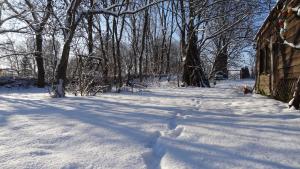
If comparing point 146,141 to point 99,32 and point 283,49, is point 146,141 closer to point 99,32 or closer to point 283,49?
point 283,49

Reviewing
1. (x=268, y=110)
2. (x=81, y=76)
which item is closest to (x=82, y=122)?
(x=268, y=110)

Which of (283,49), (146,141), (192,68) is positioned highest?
(283,49)

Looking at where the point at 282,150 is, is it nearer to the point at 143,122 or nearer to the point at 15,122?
the point at 143,122

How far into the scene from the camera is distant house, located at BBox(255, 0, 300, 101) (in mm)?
7465

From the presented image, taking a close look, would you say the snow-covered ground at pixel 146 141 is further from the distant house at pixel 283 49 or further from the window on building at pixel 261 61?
the window on building at pixel 261 61

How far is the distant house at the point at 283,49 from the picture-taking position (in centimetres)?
746

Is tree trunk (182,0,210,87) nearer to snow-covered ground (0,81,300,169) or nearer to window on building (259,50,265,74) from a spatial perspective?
window on building (259,50,265,74)

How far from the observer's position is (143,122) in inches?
179

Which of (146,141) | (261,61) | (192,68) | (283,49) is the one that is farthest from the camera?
(192,68)

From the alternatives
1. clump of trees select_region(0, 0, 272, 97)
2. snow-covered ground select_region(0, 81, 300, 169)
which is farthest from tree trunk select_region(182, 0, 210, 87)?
snow-covered ground select_region(0, 81, 300, 169)

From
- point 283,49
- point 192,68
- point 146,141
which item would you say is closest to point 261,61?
point 283,49

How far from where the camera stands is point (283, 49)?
8766mm

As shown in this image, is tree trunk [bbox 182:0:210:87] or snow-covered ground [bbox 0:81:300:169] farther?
tree trunk [bbox 182:0:210:87]

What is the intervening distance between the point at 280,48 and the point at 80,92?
5966 mm
